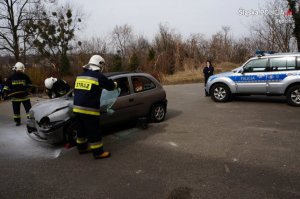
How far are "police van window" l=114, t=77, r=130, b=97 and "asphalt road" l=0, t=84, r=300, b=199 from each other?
1001 mm

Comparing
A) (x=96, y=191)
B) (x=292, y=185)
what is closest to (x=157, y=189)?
(x=96, y=191)

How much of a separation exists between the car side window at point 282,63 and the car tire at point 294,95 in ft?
2.27

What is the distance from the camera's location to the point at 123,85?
6.69 m

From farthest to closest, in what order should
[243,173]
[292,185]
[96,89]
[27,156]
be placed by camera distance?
[27,156], [96,89], [243,173], [292,185]

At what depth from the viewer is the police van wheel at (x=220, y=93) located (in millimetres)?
10375

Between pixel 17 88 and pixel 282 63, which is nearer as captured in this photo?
pixel 17 88

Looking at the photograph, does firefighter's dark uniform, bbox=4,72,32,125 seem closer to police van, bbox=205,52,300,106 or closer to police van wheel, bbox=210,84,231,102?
police van wheel, bbox=210,84,231,102

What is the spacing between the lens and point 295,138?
570cm

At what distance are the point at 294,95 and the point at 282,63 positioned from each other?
1.16 metres

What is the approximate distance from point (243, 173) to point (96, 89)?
9.33 feet

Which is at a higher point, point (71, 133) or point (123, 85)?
point (123, 85)

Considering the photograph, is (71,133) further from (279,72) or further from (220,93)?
(279,72)

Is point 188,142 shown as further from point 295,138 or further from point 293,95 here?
point 293,95

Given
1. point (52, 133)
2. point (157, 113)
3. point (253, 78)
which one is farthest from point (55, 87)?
point (253, 78)
